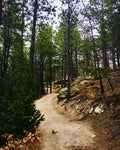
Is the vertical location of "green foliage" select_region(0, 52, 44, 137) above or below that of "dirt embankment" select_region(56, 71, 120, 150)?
above

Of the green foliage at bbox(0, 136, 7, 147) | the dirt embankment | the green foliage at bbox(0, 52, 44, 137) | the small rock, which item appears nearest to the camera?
the green foliage at bbox(0, 136, 7, 147)

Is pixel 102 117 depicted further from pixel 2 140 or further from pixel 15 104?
pixel 2 140

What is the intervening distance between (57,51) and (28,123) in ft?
63.2

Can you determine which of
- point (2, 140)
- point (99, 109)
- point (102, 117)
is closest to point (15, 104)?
point (2, 140)

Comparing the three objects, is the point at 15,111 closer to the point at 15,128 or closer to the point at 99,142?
the point at 15,128

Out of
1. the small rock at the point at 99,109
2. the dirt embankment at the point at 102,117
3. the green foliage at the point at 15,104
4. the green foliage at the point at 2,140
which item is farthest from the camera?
the small rock at the point at 99,109

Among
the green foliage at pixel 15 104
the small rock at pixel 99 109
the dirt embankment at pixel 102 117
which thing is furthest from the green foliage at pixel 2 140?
the small rock at pixel 99 109

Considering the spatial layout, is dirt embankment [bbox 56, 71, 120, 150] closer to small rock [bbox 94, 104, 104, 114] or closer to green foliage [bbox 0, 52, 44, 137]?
small rock [bbox 94, 104, 104, 114]

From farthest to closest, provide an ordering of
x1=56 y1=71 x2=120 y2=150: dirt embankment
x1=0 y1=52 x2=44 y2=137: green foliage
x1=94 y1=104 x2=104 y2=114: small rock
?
x1=94 y1=104 x2=104 y2=114: small rock → x1=56 y1=71 x2=120 y2=150: dirt embankment → x1=0 y1=52 x2=44 y2=137: green foliage

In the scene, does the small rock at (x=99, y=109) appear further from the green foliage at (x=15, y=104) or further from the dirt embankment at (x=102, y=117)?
the green foliage at (x=15, y=104)

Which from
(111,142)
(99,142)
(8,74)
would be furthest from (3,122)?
(111,142)

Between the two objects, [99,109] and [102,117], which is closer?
[102,117]

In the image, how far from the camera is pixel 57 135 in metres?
5.43

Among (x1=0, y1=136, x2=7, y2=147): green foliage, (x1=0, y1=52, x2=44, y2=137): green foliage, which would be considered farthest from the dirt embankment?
(x1=0, y1=136, x2=7, y2=147): green foliage
